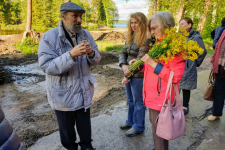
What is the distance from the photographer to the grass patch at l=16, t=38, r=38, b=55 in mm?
13359

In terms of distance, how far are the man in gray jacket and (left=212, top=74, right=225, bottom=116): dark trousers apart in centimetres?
246

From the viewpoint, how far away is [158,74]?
6.28 ft

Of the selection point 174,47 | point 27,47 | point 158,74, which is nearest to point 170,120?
point 158,74

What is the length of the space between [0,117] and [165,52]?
159 centimetres

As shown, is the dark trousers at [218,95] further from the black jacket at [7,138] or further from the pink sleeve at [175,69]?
the black jacket at [7,138]

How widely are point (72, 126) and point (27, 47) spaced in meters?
13.8

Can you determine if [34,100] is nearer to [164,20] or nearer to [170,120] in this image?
[170,120]

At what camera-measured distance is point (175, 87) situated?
6.49 feet

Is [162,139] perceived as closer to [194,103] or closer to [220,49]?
[220,49]

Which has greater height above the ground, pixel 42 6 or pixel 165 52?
pixel 42 6

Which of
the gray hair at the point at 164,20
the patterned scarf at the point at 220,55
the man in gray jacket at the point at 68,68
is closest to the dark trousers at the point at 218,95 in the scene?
the patterned scarf at the point at 220,55

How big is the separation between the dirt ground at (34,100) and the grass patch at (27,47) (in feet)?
16.1

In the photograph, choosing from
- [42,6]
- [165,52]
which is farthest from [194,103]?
[42,6]

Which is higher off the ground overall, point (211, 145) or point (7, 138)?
point (7, 138)
